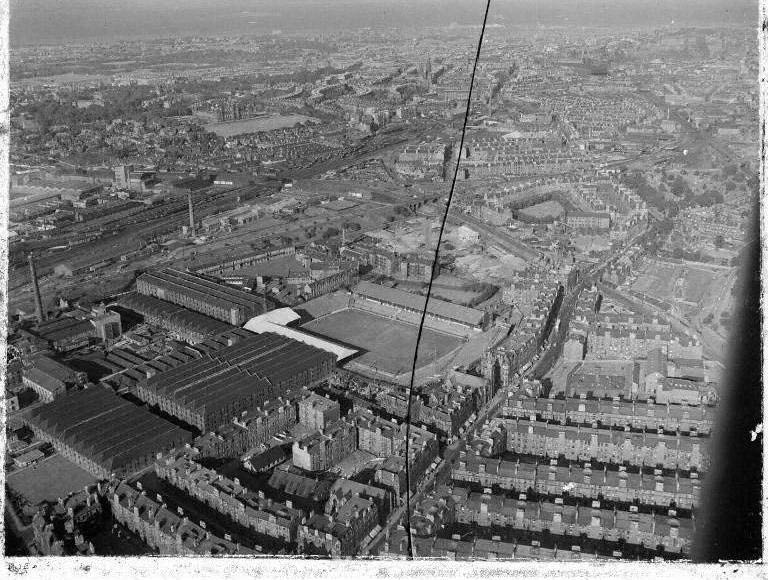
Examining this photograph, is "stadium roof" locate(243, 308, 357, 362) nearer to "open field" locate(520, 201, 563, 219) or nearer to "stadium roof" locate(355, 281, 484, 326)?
"stadium roof" locate(355, 281, 484, 326)

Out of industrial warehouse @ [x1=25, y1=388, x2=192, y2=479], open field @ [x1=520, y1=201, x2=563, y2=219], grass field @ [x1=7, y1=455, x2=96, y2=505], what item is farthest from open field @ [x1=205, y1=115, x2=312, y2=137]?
grass field @ [x1=7, y1=455, x2=96, y2=505]

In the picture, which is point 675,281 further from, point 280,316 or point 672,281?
point 280,316

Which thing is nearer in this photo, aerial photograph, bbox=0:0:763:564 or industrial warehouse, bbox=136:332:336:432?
aerial photograph, bbox=0:0:763:564

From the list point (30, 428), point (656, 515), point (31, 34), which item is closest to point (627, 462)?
point (656, 515)

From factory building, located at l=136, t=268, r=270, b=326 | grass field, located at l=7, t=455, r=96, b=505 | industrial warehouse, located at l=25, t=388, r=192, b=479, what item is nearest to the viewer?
grass field, located at l=7, t=455, r=96, b=505

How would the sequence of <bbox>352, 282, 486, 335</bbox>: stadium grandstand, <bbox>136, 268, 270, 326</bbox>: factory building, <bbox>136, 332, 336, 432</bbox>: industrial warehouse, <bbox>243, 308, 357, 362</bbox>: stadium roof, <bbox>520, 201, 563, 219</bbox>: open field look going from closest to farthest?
<bbox>136, 332, 336, 432</bbox>: industrial warehouse < <bbox>243, 308, 357, 362</bbox>: stadium roof < <bbox>352, 282, 486, 335</bbox>: stadium grandstand < <bbox>136, 268, 270, 326</bbox>: factory building < <bbox>520, 201, 563, 219</bbox>: open field

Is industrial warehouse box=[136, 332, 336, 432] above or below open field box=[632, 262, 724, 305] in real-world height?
below
